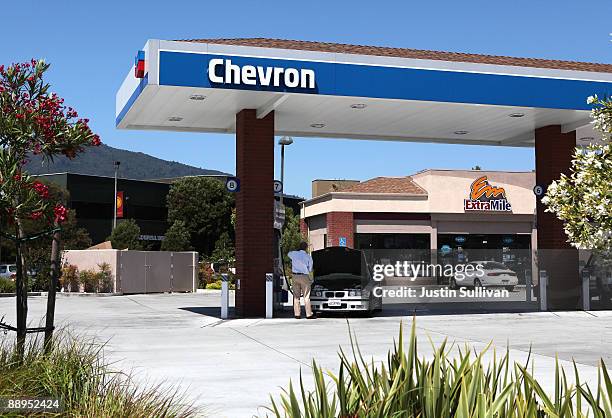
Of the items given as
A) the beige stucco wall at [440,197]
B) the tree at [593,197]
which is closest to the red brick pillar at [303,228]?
the beige stucco wall at [440,197]

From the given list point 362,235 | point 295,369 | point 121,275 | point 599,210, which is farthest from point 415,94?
point 362,235

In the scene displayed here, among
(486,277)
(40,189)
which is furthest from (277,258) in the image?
(40,189)

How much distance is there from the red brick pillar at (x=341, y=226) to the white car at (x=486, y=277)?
47.5 ft

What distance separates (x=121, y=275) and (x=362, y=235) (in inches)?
605

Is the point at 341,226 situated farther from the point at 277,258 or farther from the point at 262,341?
the point at 262,341

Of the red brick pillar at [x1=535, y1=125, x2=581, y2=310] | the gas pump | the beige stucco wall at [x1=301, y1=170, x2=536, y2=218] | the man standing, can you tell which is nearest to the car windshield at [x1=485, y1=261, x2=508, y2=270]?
the red brick pillar at [x1=535, y1=125, x2=581, y2=310]

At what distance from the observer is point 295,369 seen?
1128cm

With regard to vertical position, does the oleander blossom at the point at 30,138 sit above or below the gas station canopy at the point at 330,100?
below

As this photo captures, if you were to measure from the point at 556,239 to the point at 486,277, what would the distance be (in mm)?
4797

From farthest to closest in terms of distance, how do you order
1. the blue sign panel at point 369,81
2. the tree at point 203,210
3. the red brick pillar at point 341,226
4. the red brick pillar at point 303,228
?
the tree at point 203,210, the red brick pillar at point 303,228, the red brick pillar at point 341,226, the blue sign panel at point 369,81

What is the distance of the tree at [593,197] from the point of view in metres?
8.39

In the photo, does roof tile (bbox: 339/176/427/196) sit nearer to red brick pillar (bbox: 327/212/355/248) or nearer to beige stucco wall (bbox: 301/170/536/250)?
beige stucco wall (bbox: 301/170/536/250)

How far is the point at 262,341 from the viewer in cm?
1524

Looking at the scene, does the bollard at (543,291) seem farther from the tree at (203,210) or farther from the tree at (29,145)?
the tree at (203,210)
